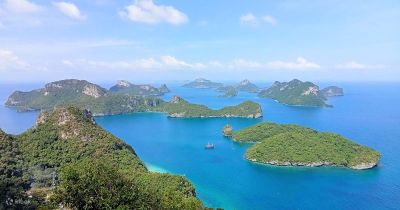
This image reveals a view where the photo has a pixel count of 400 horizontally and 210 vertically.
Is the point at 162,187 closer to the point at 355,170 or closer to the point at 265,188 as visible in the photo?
the point at 265,188

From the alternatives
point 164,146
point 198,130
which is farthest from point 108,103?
point 164,146

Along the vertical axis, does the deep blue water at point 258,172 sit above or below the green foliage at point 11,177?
below

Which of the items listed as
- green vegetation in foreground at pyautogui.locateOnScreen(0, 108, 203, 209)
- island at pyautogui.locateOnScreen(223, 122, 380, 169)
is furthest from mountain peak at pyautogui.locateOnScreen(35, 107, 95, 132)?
island at pyautogui.locateOnScreen(223, 122, 380, 169)

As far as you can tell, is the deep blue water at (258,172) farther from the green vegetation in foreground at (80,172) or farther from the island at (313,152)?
the green vegetation in foreground at (80,172)

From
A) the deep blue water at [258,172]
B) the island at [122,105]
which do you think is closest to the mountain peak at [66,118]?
the deep blue water at [258,172]

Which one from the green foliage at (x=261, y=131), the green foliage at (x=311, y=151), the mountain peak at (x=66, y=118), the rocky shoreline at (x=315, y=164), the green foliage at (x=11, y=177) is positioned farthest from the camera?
the green foliage at (x=261, y=131)

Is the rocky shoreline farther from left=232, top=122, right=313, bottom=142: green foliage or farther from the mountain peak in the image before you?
the mountain peak
